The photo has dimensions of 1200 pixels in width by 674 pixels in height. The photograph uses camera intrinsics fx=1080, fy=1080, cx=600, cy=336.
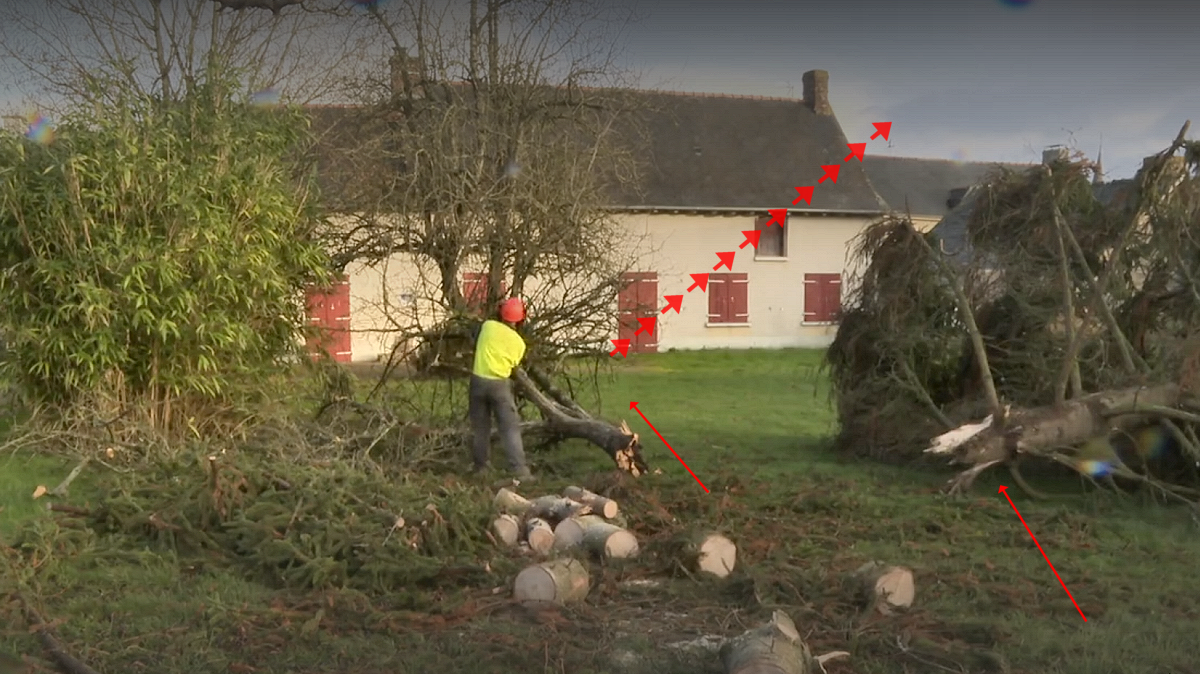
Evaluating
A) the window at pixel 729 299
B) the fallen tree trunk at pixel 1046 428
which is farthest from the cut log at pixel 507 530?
the window at pixel 729 299

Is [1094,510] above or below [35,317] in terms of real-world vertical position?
below

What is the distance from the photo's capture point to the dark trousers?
10.0 metres

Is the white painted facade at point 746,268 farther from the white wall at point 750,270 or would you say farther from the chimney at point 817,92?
the chimney at point 817,92

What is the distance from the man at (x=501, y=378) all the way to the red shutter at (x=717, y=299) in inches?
769

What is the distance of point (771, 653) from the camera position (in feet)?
14.9

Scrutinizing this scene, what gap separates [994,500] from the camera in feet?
29.3

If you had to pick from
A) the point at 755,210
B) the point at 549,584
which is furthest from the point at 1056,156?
the point at 755,210

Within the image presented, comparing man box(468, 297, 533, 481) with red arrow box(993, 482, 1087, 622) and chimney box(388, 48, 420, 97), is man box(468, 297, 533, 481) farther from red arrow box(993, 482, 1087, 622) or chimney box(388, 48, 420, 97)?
chimney box(388, 48, 420, 97)

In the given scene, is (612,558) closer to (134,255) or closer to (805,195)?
(134,255)

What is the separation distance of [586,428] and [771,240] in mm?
20410

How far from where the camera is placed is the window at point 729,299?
29.4 meters

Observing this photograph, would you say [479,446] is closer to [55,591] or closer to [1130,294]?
[55,591]

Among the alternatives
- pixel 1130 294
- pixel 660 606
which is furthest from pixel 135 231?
pixel 1130 294

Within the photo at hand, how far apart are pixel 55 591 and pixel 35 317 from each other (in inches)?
199
